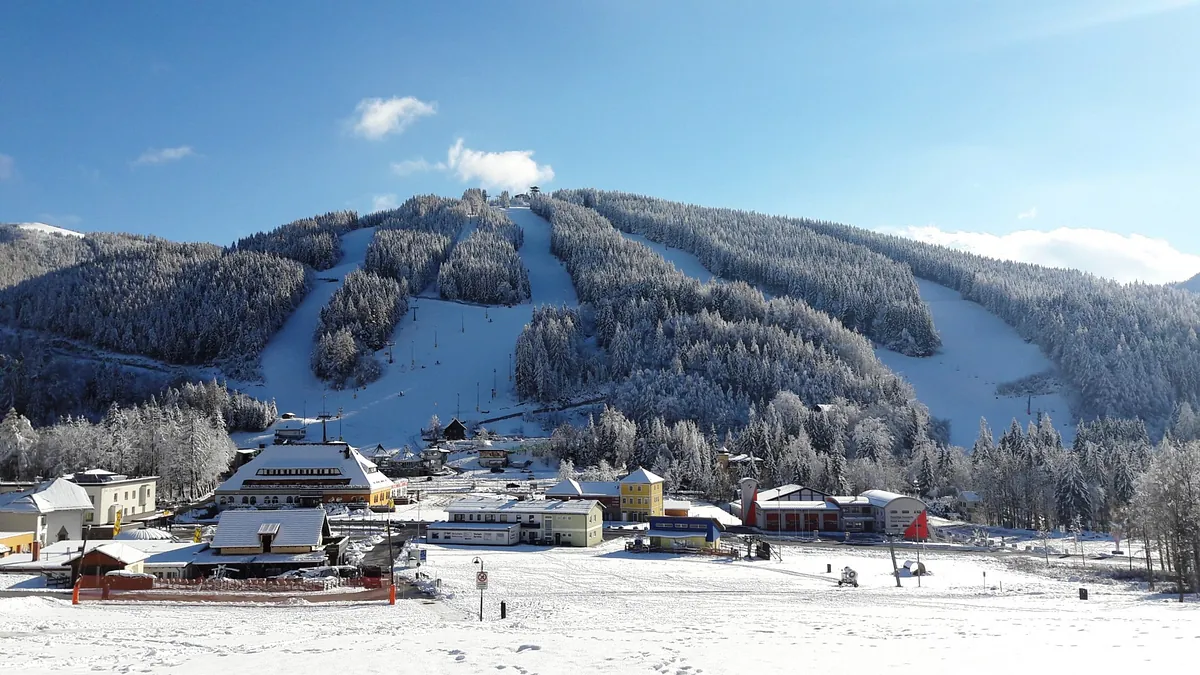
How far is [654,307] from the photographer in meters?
155

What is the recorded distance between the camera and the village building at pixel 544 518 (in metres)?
52.5

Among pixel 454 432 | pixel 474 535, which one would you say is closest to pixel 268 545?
pixel 474 535

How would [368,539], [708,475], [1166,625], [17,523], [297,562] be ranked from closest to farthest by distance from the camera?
[1166,625]
[297,562]
[17,523]
[368,539]
[708,475]

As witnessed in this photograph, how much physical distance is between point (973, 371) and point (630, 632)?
151m

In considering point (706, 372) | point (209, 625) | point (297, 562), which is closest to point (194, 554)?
point (297, 562)

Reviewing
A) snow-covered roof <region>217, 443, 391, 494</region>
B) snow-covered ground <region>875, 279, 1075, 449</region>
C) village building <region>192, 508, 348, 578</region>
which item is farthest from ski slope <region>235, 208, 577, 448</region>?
village building <region>192, 508, 348, 578</region>

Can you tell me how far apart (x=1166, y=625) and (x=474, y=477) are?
255ft

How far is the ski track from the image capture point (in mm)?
131375

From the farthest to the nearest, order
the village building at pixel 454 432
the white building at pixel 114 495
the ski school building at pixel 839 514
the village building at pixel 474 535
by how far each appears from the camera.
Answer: the village building at pixel 454 432 < the ski school building at pixel 839 514 < the white building at pixel 114 495 < the village building at pixel 474 535

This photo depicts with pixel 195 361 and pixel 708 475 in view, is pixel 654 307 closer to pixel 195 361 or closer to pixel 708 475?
pixel 708 475

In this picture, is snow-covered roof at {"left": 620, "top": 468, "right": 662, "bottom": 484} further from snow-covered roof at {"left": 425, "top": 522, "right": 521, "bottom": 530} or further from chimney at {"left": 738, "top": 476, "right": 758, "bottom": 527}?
snow-covered roof at {"left": 425, "top": 522, "right": 521, "bottom": 530}

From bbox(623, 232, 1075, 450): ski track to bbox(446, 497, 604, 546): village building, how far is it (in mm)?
83567

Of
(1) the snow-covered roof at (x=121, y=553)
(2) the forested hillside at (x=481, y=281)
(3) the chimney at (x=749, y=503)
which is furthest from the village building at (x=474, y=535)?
(2) the forested hillside at (x=481, y=281)

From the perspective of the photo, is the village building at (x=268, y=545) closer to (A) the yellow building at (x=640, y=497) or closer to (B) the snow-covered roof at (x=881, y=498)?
(A) the yellow building at (x=640, y=497)
